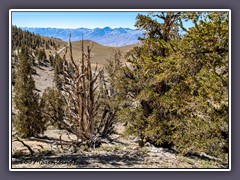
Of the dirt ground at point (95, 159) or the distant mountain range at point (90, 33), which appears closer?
the dirt ground at point (95, 159)

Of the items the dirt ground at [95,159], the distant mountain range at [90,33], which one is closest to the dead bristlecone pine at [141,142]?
the dirt ground at [95,159]

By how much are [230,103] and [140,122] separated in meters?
2.85

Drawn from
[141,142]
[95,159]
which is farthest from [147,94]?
[95,159]

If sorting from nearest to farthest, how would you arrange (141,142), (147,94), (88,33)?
1. (88,33)
2. (147,94)
3. (141,142)

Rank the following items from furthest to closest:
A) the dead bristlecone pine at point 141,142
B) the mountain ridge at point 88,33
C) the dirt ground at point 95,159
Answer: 1. the dead bristlecone pine at point 141,142
2. the mountain ridge at point 88,33
3. the dirt ground at point 95,159

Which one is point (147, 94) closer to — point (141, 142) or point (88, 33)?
point (141, 142)

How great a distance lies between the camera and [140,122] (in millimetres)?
7633

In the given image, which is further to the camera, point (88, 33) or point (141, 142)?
point (141, 142)

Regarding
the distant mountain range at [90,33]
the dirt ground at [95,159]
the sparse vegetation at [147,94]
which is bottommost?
the dirt ground at [95,159]

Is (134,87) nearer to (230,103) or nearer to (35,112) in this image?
(35,112)

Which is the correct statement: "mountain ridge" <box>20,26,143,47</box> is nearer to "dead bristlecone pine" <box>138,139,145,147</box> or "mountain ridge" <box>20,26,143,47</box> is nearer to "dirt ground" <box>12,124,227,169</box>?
"dirt ground" <box>12,124,227,169</box>

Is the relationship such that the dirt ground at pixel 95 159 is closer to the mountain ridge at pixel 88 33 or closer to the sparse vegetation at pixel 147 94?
the sparse vegetation at pixel 147 94

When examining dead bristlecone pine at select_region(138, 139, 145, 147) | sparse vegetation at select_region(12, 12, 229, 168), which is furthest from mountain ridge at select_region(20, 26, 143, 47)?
dead bristlecone pine at select_region(138, 139, 145, 147)
